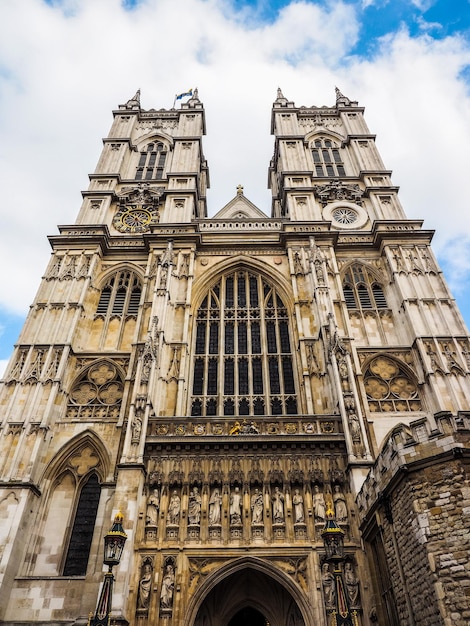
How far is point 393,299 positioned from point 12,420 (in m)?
16.1

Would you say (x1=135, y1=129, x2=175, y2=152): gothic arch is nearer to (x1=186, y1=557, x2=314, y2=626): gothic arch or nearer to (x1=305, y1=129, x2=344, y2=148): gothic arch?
(x1=305, y1=129, x2=344, y2=148): gothic arch

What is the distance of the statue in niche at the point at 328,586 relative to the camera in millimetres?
12211

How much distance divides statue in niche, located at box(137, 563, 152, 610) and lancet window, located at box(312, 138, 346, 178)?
2266 cm

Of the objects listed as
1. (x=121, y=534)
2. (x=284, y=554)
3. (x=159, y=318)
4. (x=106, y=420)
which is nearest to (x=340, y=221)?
(x=159, y=318)

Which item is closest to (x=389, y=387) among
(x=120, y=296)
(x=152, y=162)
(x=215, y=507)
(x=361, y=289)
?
(x=361, y=289)

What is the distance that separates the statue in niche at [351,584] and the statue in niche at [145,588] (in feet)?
16.9

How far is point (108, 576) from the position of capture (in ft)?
30.3

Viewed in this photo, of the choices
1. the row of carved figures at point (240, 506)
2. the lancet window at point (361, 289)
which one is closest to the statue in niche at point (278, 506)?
the row of carved figures at point (240, 506)

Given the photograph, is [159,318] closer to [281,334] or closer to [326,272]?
[281,334]

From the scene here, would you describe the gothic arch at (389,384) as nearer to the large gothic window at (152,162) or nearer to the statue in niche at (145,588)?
the statue in niche at (145,588)

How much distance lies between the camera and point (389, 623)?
11.4 metres

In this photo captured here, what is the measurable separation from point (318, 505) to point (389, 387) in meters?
6.34

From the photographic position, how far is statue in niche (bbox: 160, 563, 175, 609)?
40.3 feet

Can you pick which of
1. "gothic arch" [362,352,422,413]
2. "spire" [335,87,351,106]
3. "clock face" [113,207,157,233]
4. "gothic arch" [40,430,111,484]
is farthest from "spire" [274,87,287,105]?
"gothic arch" [40,430,111,484]
